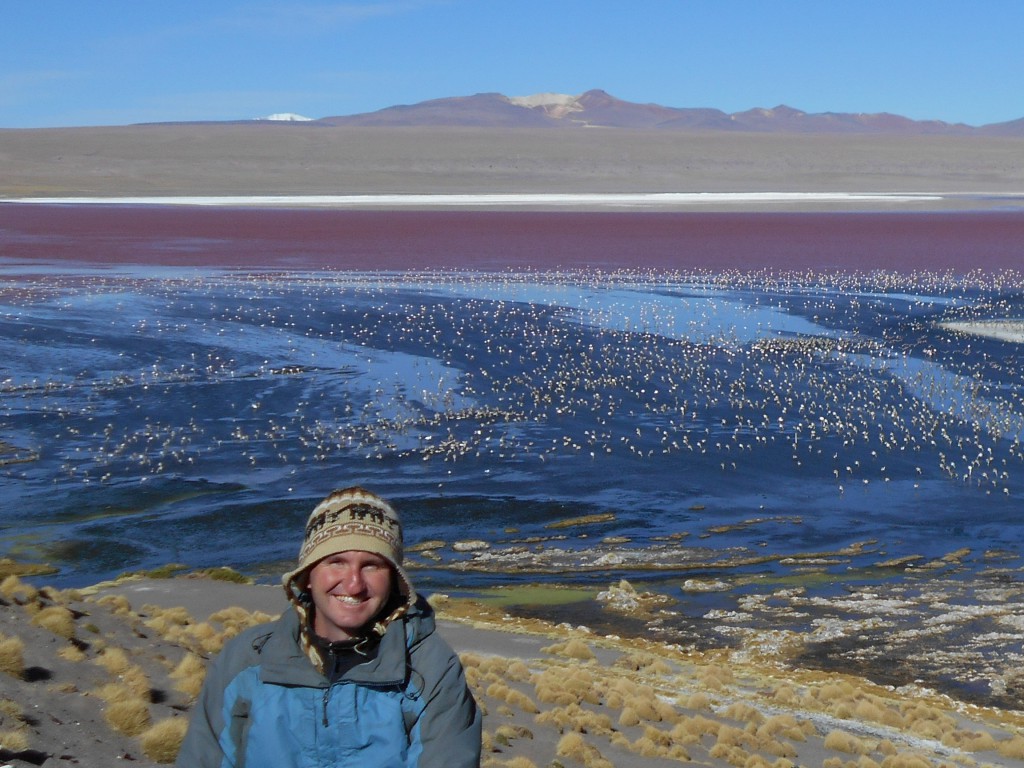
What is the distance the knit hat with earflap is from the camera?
11.0 feet

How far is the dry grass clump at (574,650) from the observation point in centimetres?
1218

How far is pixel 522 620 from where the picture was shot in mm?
13625

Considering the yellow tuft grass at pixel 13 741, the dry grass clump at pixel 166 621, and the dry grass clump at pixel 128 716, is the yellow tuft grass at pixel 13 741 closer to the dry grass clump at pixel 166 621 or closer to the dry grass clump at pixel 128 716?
the dry grass clump at pixel 128 716

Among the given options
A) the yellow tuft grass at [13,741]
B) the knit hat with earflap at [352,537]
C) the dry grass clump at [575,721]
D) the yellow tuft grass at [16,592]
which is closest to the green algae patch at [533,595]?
the dry grass clump at [575,721]

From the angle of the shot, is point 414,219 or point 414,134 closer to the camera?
point 414,219

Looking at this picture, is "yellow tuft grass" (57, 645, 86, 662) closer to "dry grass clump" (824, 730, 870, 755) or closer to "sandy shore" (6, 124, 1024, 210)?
"dry grass clump" (824, 730, 870, 755)

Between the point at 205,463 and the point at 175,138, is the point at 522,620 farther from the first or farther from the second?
the point at 175,138

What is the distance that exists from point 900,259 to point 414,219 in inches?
1364

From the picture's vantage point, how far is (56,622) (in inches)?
333

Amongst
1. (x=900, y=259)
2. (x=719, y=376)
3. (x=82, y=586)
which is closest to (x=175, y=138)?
(x=900, y=259)

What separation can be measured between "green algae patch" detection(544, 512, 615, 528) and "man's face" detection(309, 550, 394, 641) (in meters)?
13.7


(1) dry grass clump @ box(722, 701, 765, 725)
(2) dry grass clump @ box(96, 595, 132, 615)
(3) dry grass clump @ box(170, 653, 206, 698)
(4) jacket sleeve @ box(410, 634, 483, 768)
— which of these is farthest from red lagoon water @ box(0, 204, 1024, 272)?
(4) jacket sleeve @ box(410, 634, 483, 768)

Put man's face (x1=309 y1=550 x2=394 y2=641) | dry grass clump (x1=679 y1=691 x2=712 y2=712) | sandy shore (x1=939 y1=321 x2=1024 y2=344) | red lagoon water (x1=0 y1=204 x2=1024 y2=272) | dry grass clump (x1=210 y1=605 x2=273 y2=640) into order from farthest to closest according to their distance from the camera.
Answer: red lagoon water (x1=0 y1=204 x2=1024 y2=272) < sandy shore (x1=939 y1=321 x2=1024 y2=344) < dry grass clump (x1=210 y1=605 x2=273 y2=640) < dry grass clump (x1=679 y1=691 x2=712 y2=712) < man's face (x1=309 y1=550 x2=394 y2=641)

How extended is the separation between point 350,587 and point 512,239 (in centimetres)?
6185
